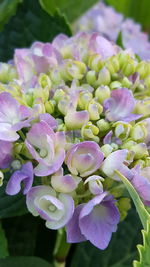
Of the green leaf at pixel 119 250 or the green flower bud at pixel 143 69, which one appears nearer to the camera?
the green flower bud at pixel 143 69

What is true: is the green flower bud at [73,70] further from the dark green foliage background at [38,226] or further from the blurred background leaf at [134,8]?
the blurred background leaf at [134,8]

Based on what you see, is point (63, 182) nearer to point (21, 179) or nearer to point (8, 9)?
point (21, 179)

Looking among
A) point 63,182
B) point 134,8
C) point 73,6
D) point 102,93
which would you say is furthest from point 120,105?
point 134,8

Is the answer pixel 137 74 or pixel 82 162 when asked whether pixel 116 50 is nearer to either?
pixel 137 74

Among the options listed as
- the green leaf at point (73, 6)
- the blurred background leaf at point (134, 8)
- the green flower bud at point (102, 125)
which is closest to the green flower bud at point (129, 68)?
the green flower bud at point (102, 125)

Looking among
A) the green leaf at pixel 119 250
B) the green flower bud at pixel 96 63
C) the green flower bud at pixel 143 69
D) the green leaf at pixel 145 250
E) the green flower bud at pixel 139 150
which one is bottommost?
the green leaf at pixel 119 250

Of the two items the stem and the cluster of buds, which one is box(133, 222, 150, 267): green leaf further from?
the stem
